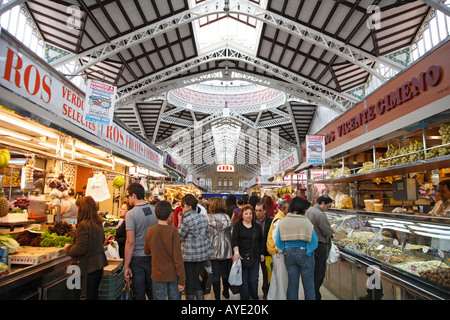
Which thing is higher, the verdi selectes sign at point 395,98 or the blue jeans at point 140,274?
the verdi selectes sign at point 395,98

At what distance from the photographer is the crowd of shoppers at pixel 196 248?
3.04 metres

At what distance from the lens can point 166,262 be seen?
304 centimetres

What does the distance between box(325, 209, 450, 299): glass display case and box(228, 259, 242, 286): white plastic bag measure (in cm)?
175

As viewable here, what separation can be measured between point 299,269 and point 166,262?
5.30 ft

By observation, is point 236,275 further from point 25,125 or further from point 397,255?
point 25,125

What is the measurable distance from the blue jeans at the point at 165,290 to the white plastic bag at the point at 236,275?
890 millimetres

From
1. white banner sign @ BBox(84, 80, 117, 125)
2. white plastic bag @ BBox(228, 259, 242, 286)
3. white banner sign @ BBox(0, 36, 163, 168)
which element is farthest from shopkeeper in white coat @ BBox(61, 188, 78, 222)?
white plastic bag @ BBox(228, 259, 242, 286)

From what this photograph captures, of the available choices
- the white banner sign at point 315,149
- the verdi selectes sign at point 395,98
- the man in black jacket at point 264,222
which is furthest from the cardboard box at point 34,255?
the white banner sign at point 315,149

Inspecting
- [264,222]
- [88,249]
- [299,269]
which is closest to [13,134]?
[88,249]

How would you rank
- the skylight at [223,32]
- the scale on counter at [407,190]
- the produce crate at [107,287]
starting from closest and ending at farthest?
the produce crate at [107,287] < the scale on counter at [407,190] < the skylight at [223,32]

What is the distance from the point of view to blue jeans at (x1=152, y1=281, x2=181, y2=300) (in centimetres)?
305

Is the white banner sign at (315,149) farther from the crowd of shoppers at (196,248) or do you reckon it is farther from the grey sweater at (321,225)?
the grey sweater at (321,225)
